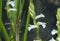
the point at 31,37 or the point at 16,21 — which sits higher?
the point at 16,21

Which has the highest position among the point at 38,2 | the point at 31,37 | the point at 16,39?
the point at 38,2

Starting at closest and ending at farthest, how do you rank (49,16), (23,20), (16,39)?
(16,39), (23,20), (49,16)

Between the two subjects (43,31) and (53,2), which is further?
(53,2)

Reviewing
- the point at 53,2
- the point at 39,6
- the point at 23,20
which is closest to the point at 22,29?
the point at 23,20

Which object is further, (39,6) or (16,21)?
(39,6)

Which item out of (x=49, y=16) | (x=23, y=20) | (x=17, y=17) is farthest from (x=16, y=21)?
(x=49, y=16)

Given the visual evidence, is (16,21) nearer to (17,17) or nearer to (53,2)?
(17,17)

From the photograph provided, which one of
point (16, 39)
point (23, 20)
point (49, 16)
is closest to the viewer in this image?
point (16, 39)

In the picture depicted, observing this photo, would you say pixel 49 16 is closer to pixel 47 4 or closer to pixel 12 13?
pixel 47 4

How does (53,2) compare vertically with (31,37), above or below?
above
